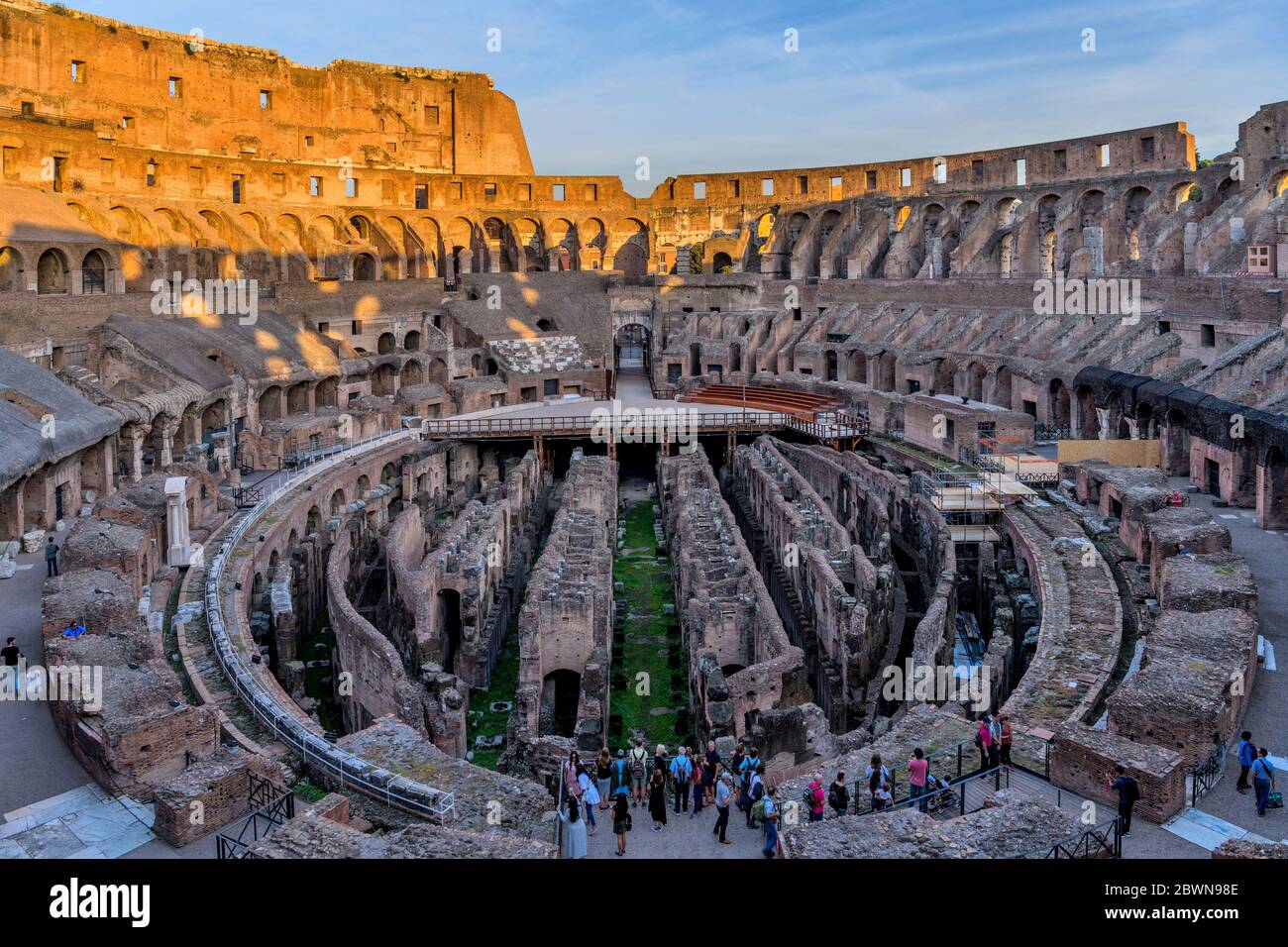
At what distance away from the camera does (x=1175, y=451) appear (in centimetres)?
2745

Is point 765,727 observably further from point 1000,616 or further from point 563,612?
point 1000,616

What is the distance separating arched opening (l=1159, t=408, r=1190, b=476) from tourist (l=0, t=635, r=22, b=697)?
23.6m

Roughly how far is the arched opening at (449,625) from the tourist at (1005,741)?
1109cm

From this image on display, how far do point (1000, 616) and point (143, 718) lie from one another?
45.3ft

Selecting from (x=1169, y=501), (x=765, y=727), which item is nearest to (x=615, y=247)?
(x=1169, y=501)

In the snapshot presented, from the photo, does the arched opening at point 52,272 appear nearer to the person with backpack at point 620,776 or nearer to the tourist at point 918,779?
the person with backpack at point 620,776

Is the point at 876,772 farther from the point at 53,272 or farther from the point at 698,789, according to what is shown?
the point at 53,272

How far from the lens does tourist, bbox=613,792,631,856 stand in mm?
11531

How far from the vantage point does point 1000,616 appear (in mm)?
20031

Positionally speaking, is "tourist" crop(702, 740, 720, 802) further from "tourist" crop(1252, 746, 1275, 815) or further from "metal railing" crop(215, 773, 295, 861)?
"tourist" crop(1252, 746, 1275, 815)

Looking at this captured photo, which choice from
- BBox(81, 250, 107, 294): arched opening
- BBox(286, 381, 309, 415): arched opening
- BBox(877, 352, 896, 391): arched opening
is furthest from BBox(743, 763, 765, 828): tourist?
BBox(877, 352, 896, 391): arched opening

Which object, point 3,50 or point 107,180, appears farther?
point 3,50

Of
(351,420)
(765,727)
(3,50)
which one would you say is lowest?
(765,727)

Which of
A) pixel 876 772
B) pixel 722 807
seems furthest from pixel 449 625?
pixel 876 772
